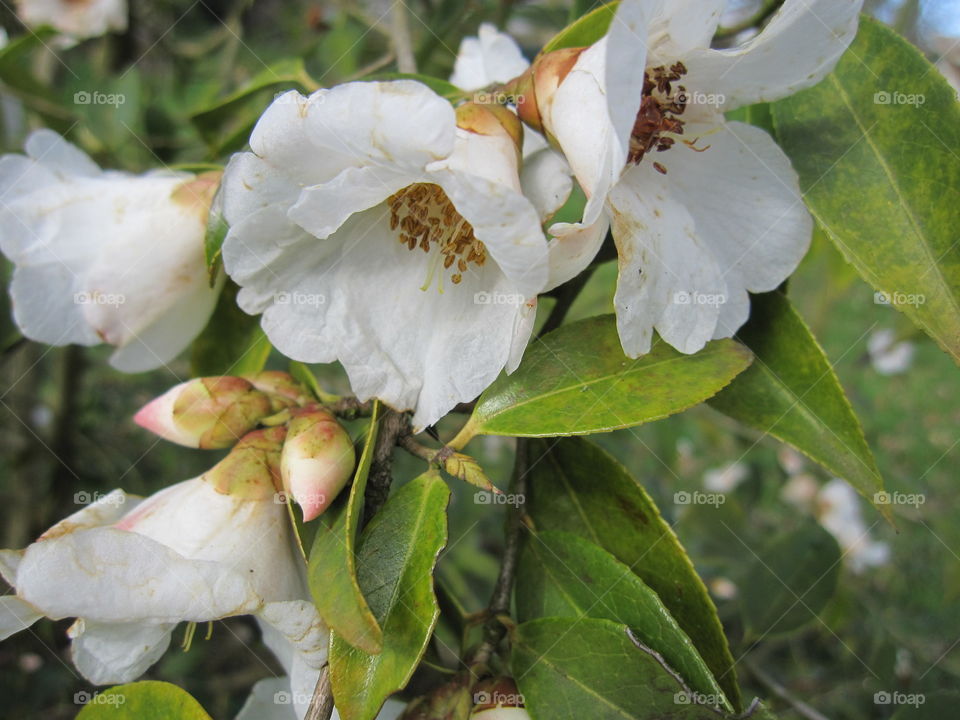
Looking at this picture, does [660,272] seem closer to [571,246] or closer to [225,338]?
[571,246]

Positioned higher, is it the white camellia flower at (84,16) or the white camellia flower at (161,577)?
the white camellia flower at (84,16)

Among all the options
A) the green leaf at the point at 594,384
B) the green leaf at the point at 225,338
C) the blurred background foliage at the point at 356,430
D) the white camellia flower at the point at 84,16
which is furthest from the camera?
the white camellia flower at the point at 84,16

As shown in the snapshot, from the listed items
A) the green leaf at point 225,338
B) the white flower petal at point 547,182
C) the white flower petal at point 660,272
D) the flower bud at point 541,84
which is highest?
the flower bud at point 541,84

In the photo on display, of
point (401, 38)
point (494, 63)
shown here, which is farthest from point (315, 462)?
point (401, 38)

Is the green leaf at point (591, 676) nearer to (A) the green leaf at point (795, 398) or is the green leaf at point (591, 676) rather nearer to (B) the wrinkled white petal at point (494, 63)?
(A) the green leaf at point (795, 398)

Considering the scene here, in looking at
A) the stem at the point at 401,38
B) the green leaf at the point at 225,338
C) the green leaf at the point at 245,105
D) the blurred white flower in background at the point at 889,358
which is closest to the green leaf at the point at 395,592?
the green leaf at the point at 225,338

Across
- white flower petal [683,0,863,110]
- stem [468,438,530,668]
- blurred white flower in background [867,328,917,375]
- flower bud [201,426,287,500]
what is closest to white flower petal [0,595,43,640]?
flower bud [201,426,287,500]

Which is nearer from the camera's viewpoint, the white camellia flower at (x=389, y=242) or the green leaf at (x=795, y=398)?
the white camellia flower at (x=389, y=242)
